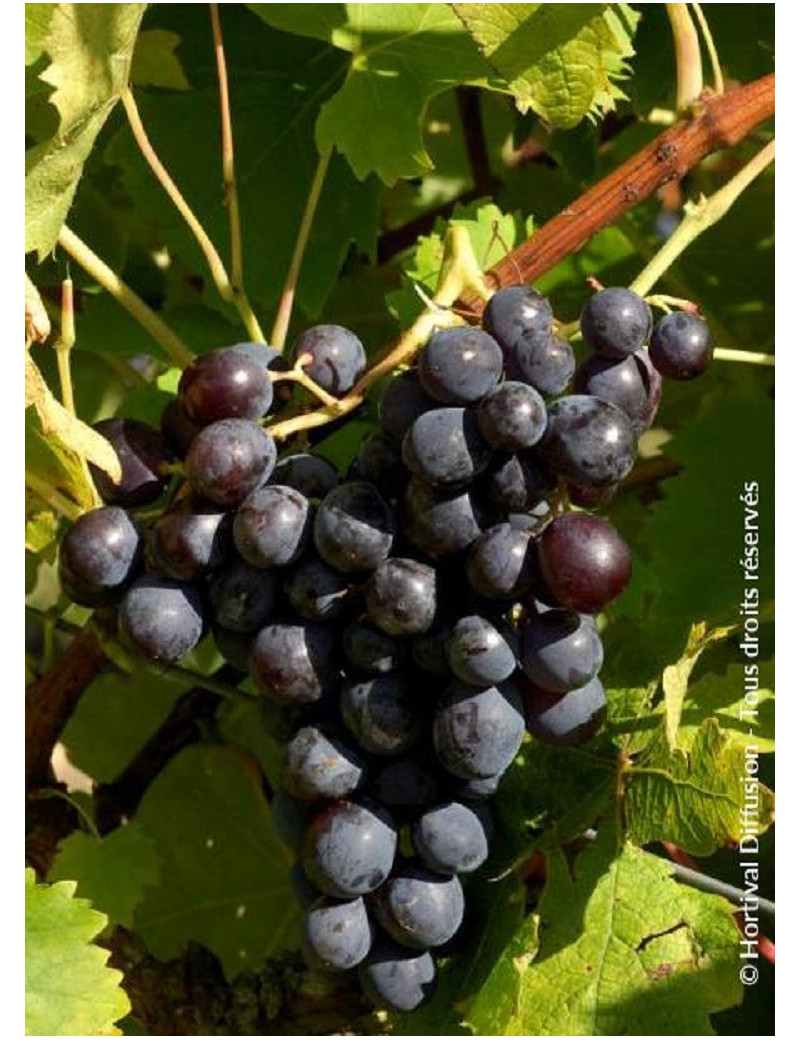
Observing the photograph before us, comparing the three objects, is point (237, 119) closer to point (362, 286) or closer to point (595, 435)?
point (362, 286)

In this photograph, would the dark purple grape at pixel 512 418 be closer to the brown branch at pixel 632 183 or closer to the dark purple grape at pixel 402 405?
the dark purple grape at pixel 402 405

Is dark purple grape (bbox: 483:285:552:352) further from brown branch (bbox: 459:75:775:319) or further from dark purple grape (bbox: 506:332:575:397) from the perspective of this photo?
brown branch (bbox: 459:75:775:319)

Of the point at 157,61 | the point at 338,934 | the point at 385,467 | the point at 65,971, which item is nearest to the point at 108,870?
the point at 65,971

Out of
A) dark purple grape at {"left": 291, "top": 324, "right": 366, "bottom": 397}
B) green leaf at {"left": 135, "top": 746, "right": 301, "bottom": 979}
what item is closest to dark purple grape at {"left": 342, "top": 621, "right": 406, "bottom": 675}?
dark purple grape at {"left": 291, "top": 324, "right": 366, "bottom": 397}

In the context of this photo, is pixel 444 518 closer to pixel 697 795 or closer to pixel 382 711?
pixel 382 711

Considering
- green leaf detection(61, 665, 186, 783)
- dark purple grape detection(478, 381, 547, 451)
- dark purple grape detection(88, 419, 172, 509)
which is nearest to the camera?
dark purple grape detection(478, 381, 547, 451)

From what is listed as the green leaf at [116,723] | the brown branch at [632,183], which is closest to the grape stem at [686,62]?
the brown branch at [632,183]
